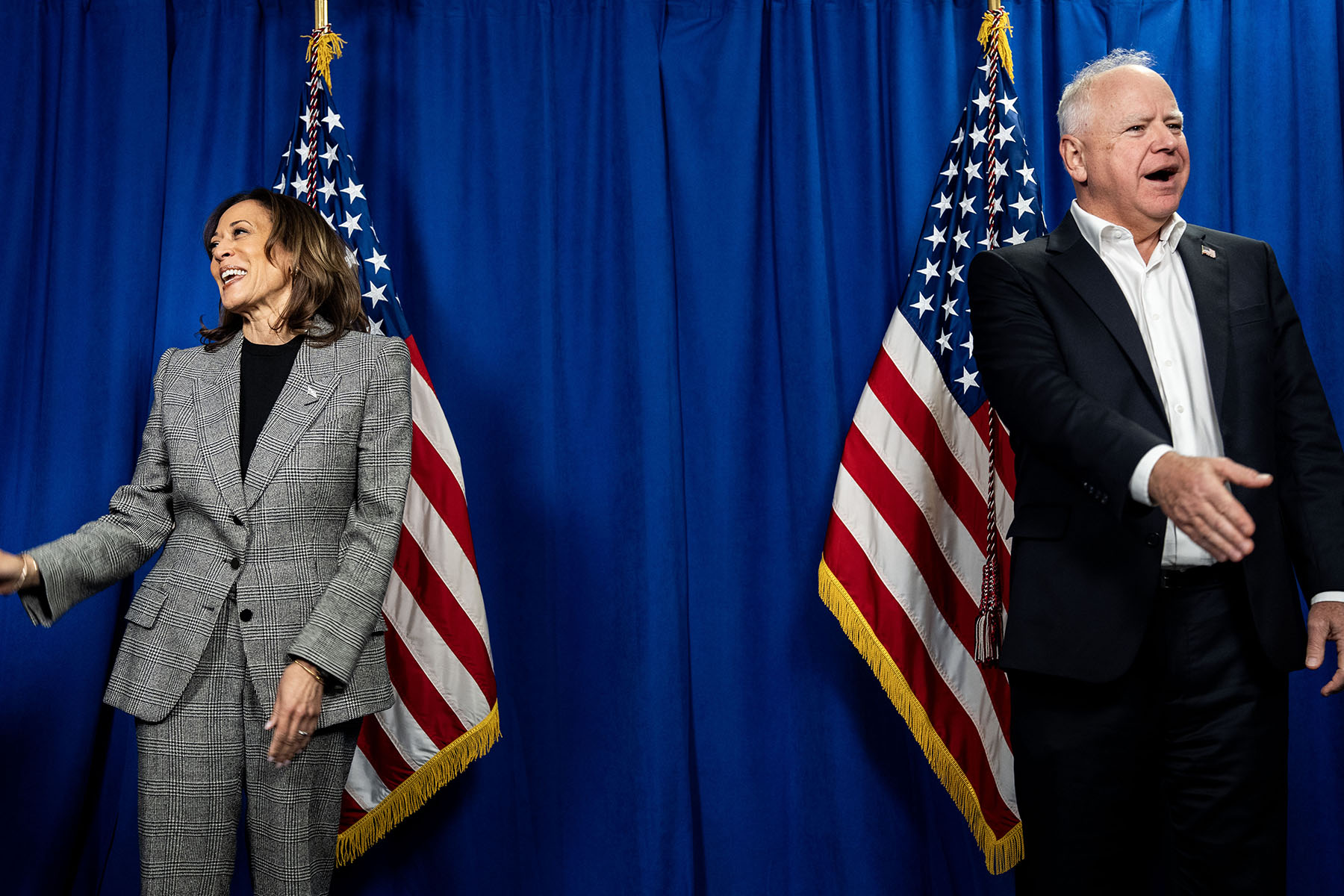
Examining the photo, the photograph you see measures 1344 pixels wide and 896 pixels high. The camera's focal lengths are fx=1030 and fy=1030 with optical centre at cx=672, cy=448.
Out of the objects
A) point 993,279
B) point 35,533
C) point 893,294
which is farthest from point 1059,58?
point 35,533

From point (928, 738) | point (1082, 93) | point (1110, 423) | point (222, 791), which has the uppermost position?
point (1082, 93)

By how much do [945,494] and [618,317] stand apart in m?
1.00

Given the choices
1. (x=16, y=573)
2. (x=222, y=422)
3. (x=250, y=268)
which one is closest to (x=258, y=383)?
(x=222, y=422)

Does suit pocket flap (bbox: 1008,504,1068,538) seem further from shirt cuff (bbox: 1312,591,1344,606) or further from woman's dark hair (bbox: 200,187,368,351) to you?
woman's dark hair (bbox: 200,187,368,351)

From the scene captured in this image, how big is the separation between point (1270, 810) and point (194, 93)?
305 cm

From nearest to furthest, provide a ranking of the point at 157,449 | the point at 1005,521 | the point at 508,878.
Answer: the point at 157,449 → the point at 1005,521 → the point at 508,878

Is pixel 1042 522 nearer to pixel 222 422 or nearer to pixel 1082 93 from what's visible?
pixel 1082 93

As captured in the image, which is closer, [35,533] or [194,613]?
[194,613]

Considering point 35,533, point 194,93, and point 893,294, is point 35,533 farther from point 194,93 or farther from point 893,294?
point 893,294

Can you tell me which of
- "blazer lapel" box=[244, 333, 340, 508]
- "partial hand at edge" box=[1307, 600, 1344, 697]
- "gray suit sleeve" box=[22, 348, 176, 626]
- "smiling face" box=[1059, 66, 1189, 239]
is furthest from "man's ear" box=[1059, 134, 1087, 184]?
"gray suit sleeve" box=[22, 348, 176, 626]

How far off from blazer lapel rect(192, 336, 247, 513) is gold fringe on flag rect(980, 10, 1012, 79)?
6.44ft

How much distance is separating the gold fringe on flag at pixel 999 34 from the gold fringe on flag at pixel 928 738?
1.41 metres

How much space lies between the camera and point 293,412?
172cm

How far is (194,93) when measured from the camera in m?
2.89
